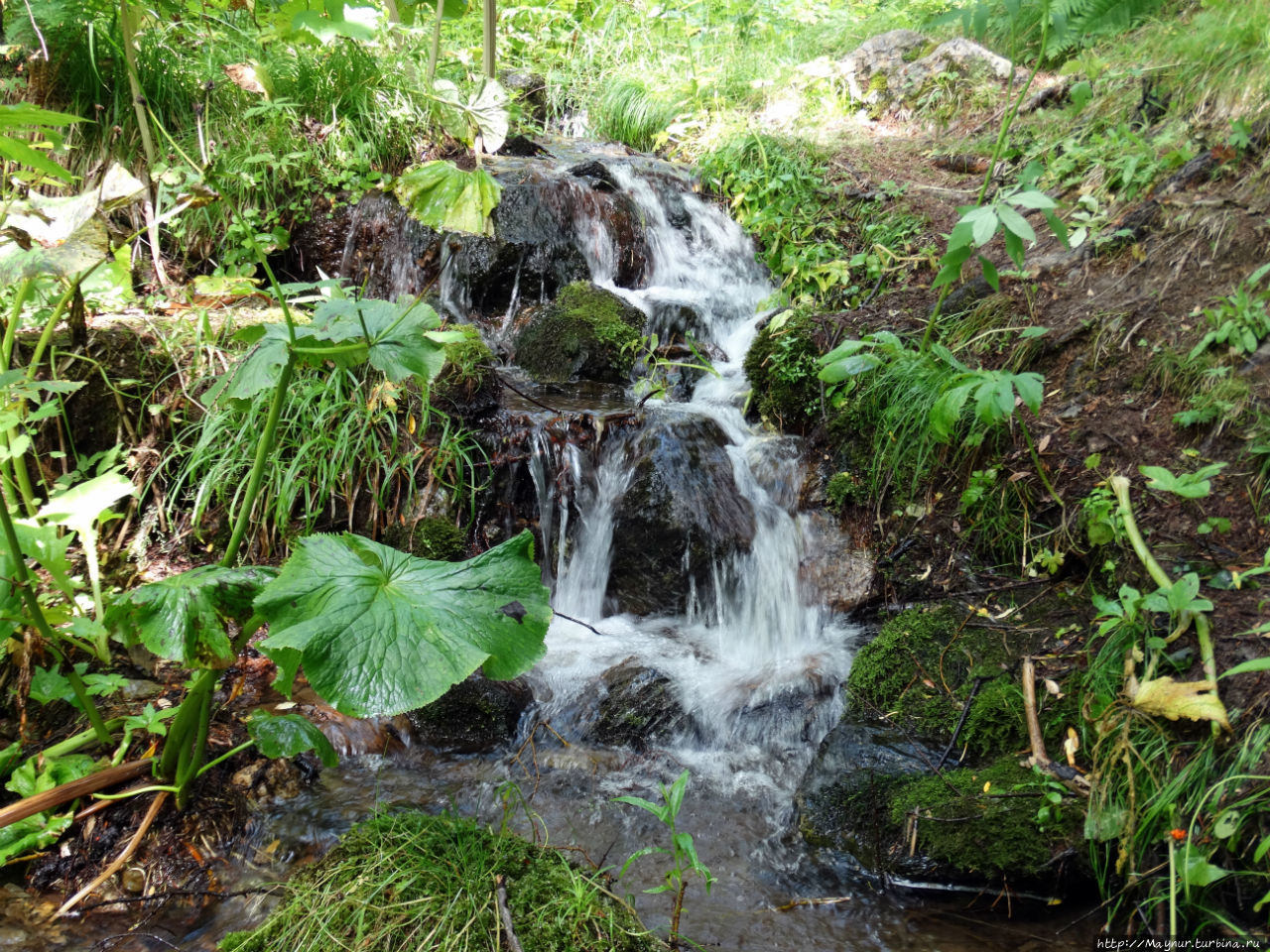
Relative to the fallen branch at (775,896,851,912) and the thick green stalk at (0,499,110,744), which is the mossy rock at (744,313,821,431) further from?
the thick green stalk at (0,499,110,744)

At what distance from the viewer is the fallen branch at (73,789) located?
1.89 metres

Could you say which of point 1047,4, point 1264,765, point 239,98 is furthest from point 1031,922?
point 239,98

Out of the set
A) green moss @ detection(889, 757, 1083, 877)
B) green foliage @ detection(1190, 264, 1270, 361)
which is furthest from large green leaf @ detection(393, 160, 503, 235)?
green foliage @ detection(1190, 264, 1270, 361)

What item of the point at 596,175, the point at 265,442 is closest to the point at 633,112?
the point at 596,175

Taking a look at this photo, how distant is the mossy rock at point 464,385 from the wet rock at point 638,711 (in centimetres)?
159

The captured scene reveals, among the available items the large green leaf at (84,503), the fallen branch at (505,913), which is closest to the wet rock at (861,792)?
the fallen branch at (505,913)

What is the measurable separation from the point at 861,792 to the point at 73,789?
7.65 feet

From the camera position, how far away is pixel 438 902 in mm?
1488

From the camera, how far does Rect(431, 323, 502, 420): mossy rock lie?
383 centimetres

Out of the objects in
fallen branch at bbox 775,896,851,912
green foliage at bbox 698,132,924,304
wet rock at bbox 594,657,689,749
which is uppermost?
green foliage at bbox 698,132,924,304

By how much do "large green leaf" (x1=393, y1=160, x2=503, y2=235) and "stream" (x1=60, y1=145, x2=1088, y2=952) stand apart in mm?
1560

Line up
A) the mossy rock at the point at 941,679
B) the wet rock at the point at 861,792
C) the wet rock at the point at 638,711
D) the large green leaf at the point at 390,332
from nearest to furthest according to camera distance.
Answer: the large green leaf at the point at 390,332
the wet rock at the point at 861,792
the mossy rock at the point at 941,679
the wet rock at the point at 638,711

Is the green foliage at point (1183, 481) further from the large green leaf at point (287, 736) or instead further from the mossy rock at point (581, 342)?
the mossy rock at point (581, 342)

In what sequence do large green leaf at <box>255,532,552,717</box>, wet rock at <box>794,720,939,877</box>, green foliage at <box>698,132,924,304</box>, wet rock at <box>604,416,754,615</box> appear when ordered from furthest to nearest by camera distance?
green foliage at <box>698,132,924,304</box>, wet rock at <box>604,416,754,615</box>, wet rock at <box>794,720,939,877</box>, large green leaf at <box>255,532,552,717</box>
